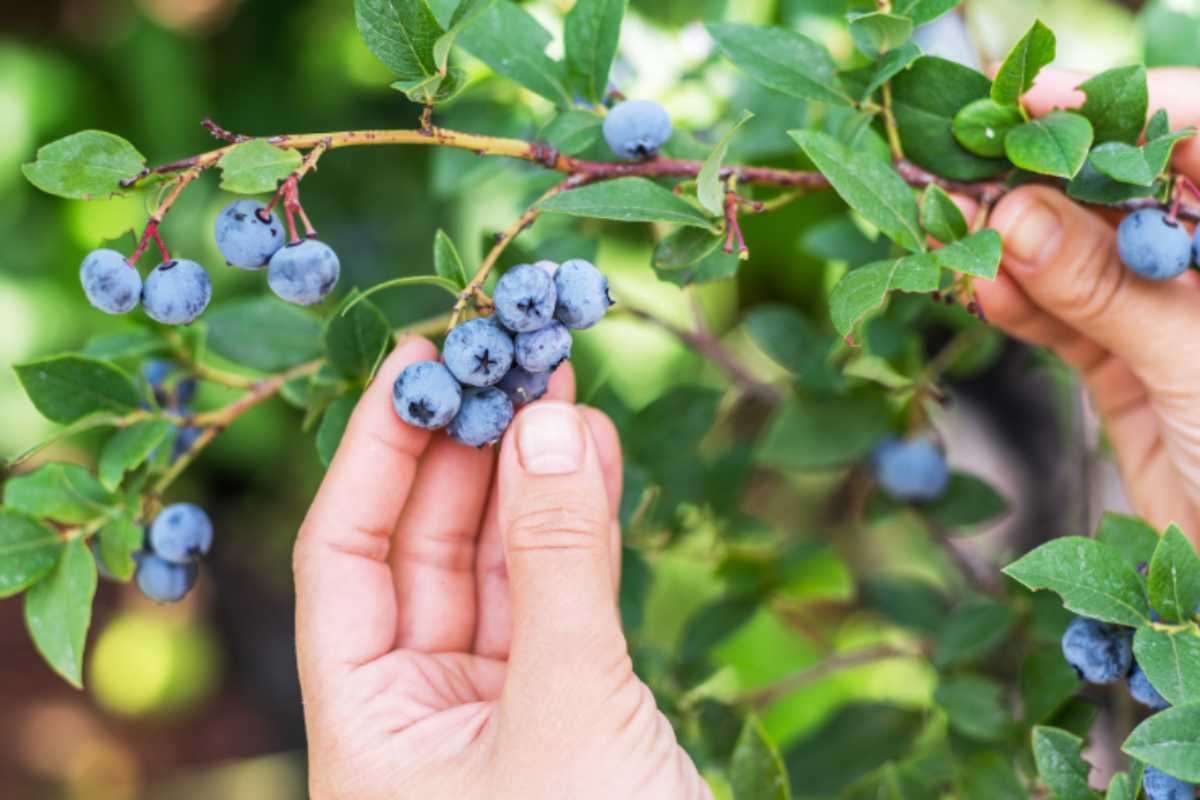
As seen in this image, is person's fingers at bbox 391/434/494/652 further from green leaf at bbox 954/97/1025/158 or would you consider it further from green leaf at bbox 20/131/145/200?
green leaf at bbox 954/97/1025/158

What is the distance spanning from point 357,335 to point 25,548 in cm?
37

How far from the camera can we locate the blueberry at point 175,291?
846mm

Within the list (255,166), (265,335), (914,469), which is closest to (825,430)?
(914,469)

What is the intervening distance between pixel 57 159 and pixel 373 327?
0.30 m

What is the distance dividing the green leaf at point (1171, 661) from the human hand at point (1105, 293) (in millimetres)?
330

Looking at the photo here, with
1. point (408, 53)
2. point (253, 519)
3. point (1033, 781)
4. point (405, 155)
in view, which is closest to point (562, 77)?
point (408, 53)

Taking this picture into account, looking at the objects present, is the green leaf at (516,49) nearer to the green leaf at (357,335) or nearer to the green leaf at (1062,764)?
the green leaf at (357,335)

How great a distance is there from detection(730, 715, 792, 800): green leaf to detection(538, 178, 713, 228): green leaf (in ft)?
A: 1.64

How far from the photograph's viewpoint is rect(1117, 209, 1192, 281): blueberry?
0.92 m

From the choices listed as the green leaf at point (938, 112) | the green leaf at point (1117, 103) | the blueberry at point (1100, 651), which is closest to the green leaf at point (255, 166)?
the green leaf at point (938, 112)

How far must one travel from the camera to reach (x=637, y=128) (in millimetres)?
962

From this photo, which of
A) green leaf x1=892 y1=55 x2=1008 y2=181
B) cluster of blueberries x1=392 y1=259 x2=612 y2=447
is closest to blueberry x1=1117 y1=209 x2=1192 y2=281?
green leaf x1=892 y1=55 x2=1008 y2=181

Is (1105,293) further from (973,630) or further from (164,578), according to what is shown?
(164,578)

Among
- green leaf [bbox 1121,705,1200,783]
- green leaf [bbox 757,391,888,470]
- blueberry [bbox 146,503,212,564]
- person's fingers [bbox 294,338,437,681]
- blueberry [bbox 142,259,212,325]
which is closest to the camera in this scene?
green leaf [bbox 1121,705,1200,783]
